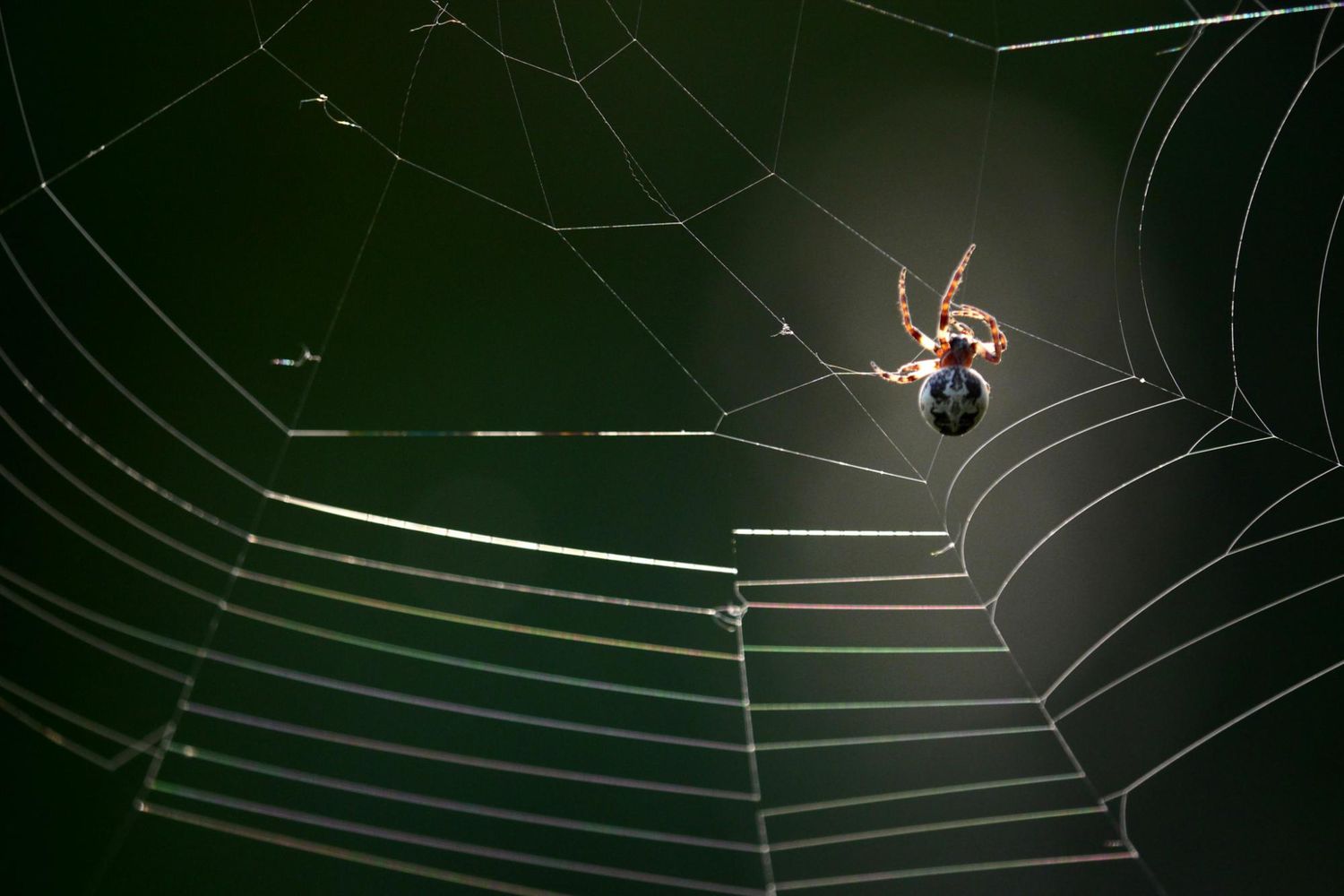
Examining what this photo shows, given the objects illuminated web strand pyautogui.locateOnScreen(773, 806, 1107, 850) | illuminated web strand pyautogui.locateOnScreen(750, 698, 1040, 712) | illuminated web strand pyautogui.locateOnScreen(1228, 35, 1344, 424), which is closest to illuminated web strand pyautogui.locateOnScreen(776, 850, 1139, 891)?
illuminated web strand pyautogui.locateOnScreen(773, 806, 1107, 850)

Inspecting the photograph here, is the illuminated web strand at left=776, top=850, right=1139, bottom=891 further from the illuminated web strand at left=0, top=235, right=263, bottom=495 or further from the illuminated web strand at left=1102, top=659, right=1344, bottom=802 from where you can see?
the illuminated web strand at left=0, top=235, right=263, bottom=495

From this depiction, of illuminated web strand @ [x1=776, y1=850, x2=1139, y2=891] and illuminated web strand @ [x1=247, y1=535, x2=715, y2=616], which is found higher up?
illuminated web strand @ [x1=247, y1=535, x2=715, y2=616]

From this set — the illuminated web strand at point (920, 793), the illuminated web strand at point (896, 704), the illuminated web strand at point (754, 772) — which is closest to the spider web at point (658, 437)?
the illuminated web strand at point (754, 772)

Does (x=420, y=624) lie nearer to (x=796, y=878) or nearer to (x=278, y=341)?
(x=278, y=341)

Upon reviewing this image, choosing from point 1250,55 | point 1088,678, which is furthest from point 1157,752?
point 1250,55

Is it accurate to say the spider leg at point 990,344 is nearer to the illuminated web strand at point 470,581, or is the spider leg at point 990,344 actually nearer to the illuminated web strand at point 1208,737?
the illuminated web strand at point 470,581

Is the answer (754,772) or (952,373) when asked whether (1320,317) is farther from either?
(754,772)

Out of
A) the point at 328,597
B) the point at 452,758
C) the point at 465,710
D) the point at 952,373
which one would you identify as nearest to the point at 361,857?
the point at 452,758
